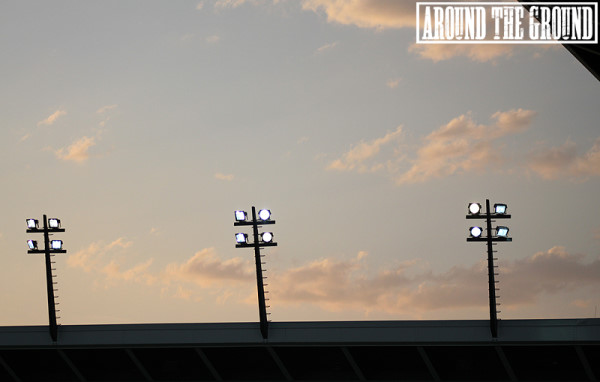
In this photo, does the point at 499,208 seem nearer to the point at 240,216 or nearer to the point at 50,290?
the point at 240,216

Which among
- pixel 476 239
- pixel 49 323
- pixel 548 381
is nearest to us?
pixel 476 239

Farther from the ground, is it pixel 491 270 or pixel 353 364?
pixel 491 270

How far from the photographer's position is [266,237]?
41375mm

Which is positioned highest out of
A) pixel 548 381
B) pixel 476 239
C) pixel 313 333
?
pixel 476 239

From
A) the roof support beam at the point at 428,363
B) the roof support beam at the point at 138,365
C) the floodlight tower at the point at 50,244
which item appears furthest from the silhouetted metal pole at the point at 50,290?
the roof support beam at the point at 428,363

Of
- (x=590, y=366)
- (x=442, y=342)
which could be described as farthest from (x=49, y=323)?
(x=590, y=366)

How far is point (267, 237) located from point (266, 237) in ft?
0.18

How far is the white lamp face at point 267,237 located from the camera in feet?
136

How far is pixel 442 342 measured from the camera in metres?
41.1

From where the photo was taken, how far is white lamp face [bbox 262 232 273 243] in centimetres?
4138

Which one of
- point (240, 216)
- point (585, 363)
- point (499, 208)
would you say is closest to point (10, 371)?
point (240, 216)

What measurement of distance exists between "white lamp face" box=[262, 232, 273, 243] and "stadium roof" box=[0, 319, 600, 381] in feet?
14.1

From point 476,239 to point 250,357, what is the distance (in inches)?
532

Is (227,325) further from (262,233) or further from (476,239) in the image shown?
(476,239)
